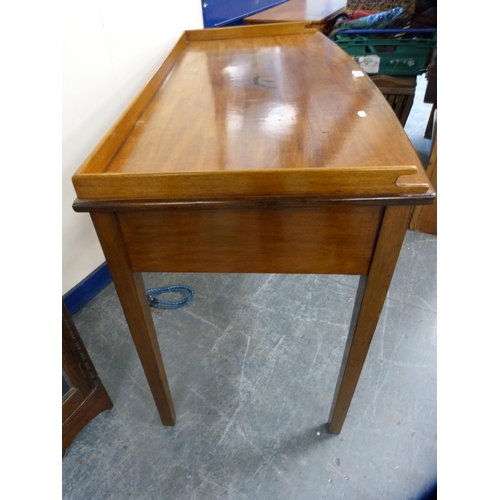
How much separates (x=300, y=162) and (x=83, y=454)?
0.94 meters

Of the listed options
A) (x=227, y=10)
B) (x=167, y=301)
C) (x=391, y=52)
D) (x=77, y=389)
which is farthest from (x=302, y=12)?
(x=77, y=389)

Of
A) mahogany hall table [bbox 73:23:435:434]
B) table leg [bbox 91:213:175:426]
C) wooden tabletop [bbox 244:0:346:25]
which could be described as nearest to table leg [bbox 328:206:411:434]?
mahogany hall table [bbox 73:23:435:434]

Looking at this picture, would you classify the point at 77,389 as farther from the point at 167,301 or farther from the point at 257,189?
the point at 257,189

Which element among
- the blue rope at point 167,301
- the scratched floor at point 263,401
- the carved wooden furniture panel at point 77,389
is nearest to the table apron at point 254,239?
the carved wooden furniture panel at point 77,389

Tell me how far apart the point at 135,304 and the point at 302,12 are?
6.32 ft

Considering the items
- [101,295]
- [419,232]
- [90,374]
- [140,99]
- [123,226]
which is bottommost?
[419,232]

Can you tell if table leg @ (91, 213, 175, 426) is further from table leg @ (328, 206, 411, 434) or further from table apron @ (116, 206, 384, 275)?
table leg @ (328, 206, 411, 434)

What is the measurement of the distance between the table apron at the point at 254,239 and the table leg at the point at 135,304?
0.06 feet

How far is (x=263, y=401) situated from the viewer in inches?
42.0

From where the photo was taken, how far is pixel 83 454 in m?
0.97

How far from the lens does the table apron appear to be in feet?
→ 1.89


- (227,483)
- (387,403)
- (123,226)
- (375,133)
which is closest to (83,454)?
(227,483)

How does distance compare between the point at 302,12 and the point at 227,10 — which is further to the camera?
the point at 302,12
